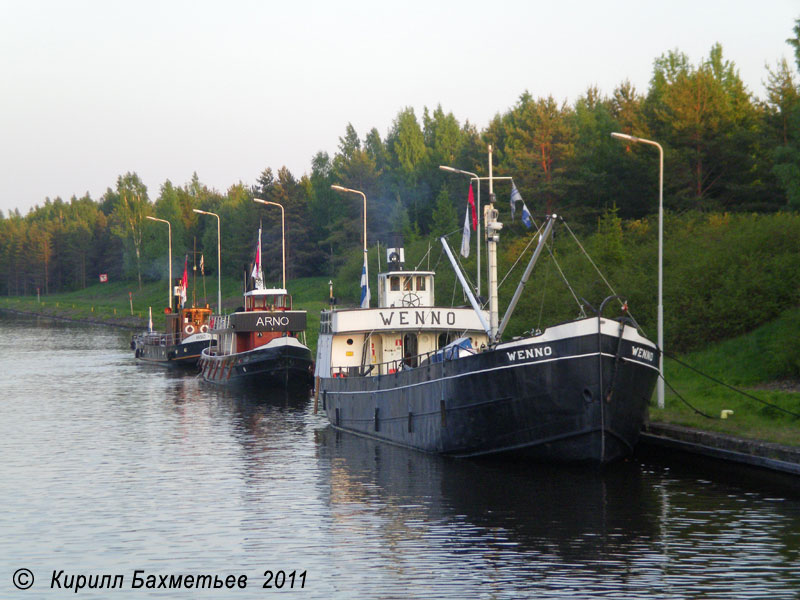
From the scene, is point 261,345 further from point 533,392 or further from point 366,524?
point 366,524

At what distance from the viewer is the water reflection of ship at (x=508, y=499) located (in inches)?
749

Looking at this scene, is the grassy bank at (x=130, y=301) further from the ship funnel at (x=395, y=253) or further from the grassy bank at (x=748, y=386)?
the grassy bank at (x=748, y=386)

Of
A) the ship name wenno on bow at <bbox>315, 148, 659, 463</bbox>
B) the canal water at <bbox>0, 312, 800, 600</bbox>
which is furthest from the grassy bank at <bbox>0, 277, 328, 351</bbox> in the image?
the ship name wenno on bow at <bbox>315, 148, 659, 463</bbox>

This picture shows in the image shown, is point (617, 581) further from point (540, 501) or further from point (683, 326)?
point (683, 326)

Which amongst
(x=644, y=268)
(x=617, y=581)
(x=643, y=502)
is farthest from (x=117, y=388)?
(x=617, y=581)

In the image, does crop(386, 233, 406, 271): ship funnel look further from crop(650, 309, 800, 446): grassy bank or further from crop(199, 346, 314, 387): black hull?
crop(199, 346, 314, 387): black hull

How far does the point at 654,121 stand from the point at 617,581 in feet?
157

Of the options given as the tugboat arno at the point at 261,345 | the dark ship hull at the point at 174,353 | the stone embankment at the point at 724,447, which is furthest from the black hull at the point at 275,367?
the stone embankment at the point at 724,447

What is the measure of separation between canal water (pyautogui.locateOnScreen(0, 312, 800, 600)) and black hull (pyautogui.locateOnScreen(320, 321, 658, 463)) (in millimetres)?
727

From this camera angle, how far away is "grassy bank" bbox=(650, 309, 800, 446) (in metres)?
26.1

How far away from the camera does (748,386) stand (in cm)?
3388

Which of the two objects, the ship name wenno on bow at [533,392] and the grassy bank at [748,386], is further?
the grassy bank at [748,386]

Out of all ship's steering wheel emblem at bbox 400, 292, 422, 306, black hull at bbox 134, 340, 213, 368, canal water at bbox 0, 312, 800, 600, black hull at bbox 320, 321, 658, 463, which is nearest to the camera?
canal water at bbox 0, 312, 800, 600

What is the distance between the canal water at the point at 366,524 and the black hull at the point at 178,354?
127 feet
